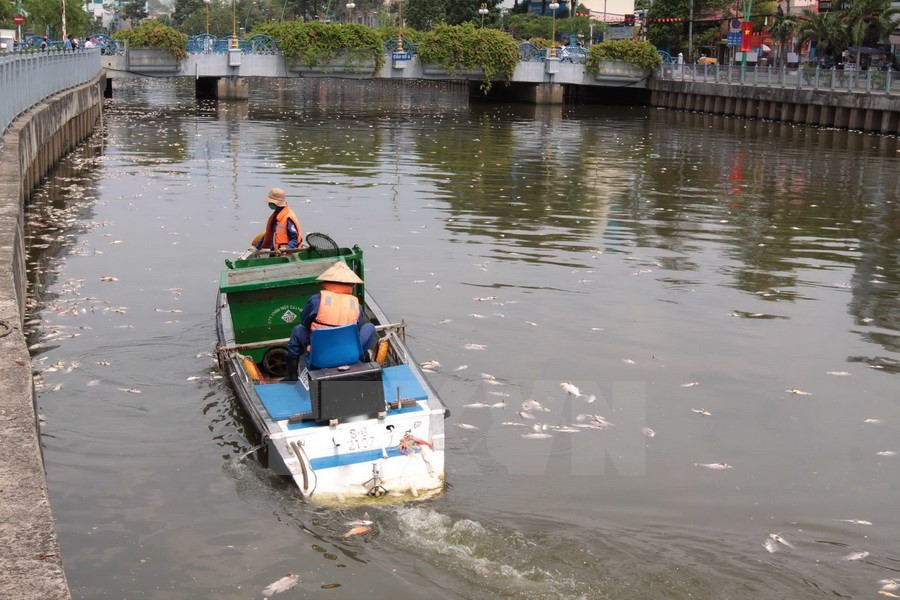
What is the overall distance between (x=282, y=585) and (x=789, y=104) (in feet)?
163

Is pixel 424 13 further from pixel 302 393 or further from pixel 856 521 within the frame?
pixel 856 521

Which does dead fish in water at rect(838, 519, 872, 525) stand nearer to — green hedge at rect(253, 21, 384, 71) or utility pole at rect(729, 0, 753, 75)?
→ utility pole at rect(729, 0, 753, 75)

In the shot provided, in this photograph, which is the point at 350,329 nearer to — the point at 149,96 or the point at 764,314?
the point at 764,314

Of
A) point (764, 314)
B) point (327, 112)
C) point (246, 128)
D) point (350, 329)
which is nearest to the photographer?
point (350, 329)

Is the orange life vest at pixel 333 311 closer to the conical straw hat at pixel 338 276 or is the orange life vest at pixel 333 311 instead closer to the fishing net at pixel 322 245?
the conical straw hat at pixel 338 276

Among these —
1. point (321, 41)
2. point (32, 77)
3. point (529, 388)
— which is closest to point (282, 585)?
point (529, 388)

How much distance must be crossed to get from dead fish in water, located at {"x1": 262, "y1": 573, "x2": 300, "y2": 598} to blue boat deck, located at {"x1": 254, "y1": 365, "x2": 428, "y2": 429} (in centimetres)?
137

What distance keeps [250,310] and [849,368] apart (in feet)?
23.2

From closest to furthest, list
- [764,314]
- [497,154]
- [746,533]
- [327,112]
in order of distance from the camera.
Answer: [746,533] → [764,314] → [497,154] → [327,112]

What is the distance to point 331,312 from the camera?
10070 mm

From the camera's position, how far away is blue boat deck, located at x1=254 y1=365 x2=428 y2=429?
9.48m

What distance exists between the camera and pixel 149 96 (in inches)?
2825

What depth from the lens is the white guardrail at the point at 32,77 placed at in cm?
2373

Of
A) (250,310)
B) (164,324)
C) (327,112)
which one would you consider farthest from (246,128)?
(250,310)
